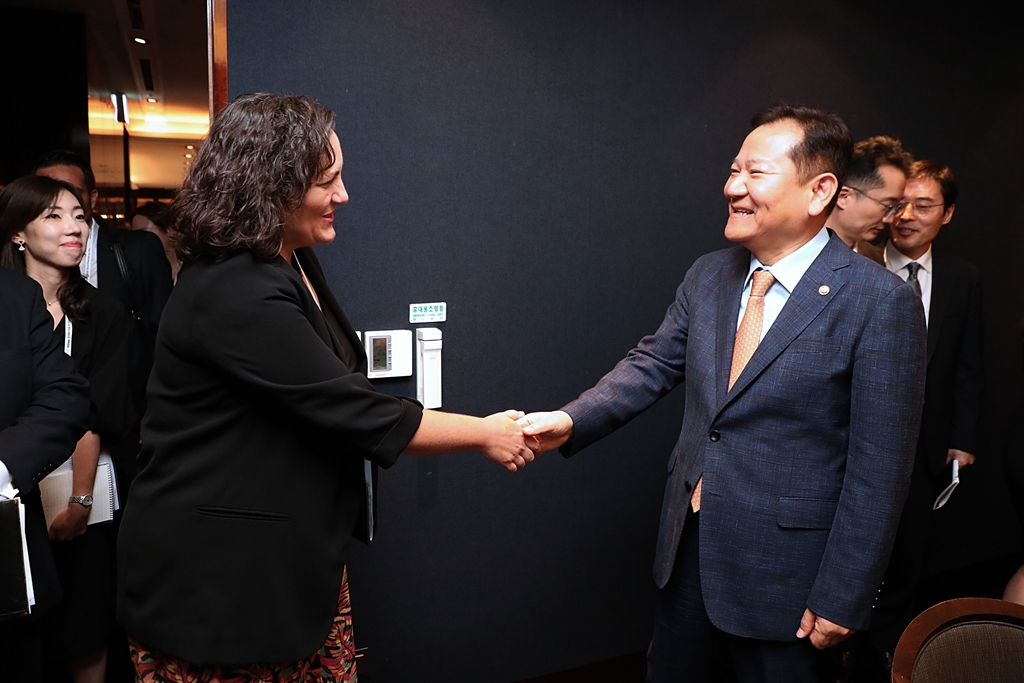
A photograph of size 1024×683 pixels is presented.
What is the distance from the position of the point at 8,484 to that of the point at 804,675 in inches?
75.9

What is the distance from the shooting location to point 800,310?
168cm

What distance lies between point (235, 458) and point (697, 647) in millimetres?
1243

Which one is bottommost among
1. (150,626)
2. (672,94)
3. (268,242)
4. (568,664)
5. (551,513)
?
(568,664)

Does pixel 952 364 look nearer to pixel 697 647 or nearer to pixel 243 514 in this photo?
pixel 697 647

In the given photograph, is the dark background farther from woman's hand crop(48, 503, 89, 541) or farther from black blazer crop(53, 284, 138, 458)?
woman's hand crop(48, 503, 89, 541)

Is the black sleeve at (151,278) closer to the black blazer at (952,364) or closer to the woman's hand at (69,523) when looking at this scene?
the woman's hand at (69,523)

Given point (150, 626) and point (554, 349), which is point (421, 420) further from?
point (554, 349)

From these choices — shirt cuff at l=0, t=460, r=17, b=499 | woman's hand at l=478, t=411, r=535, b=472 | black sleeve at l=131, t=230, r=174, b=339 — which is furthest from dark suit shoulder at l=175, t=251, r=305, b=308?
black sleeve at l=131, t=230, r=174, b=339

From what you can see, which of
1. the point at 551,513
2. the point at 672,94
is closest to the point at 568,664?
the point at 551,513

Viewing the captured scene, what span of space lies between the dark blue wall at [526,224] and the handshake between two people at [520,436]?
0.63m

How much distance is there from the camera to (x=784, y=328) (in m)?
1.68

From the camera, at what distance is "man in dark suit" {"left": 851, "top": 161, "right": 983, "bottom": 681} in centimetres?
316

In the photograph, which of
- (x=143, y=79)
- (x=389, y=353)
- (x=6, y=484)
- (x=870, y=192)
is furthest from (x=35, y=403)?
(x=143, y=79)

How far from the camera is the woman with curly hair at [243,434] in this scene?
1400mm
